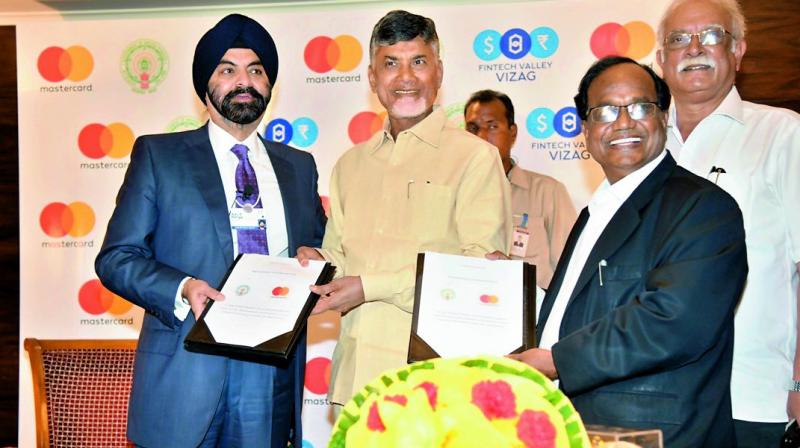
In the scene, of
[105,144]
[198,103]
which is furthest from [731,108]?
[105,144]

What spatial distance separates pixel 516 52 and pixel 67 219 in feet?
12.5

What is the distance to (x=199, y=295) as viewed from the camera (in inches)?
115

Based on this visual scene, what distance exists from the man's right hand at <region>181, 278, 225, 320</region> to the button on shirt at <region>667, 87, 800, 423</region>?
1.90m

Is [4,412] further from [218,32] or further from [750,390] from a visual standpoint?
[750,390]

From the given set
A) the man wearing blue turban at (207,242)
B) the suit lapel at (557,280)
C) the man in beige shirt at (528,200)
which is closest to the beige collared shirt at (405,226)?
the man wearing blue turban at (207,242)

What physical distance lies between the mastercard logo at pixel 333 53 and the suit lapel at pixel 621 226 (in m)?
4.06

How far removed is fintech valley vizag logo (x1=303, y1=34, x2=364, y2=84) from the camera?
6267 mm

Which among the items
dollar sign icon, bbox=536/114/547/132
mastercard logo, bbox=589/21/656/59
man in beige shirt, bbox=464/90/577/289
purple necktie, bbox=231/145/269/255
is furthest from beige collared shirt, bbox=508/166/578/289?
purple necktie, bbox=231/145/269/255

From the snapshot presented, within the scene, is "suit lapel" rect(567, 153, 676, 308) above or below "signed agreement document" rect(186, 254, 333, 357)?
above

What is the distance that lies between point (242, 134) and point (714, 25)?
1.96 meters

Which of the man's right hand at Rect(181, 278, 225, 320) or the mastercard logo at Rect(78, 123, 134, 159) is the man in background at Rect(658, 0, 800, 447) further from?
the mastercard logo at Rect(78, 123, 134, 159)

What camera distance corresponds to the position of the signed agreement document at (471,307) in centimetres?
254

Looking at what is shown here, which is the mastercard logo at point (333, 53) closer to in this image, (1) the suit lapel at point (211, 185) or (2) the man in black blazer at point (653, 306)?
(1) the suit lapel at point (211, 185)

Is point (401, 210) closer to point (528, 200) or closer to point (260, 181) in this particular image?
point (260, 181)
